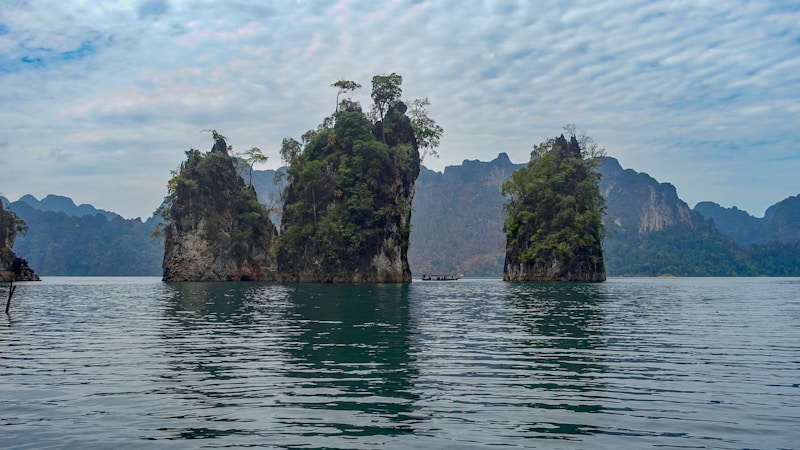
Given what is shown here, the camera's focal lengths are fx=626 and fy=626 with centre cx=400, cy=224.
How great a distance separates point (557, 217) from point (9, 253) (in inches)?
3946

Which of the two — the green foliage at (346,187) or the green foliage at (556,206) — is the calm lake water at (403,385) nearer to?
the green foliage at (346,187)

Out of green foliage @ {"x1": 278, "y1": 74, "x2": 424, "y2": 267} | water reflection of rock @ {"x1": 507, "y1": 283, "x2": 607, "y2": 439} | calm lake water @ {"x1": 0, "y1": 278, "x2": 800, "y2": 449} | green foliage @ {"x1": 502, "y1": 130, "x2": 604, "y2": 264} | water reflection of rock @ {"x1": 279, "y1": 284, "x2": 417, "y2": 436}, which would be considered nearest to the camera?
calm lake water @ {"x1": 0, "y1": 278, "x2": 800, "y2": 449}

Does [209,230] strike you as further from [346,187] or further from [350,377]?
[350,377]

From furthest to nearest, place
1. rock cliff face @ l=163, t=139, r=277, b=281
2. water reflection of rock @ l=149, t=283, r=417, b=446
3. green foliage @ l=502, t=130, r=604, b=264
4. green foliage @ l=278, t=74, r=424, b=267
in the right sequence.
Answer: rock cliff face @ l=163, t=139, r=277, b=281, green foliage @ l=502, t=130, r=604, b=264, green foliage @ l=278, t=74, r=424, b=267, water reflection of rock @ l=149, t=283, r=417, b=446

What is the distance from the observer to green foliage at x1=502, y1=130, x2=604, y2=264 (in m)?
118

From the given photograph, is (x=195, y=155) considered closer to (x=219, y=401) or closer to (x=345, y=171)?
(x=345, y=171)

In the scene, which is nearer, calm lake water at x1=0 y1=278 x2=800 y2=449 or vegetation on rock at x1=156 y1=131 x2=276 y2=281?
calm lake water at x1=0 y1=278 x2=800 y2=449

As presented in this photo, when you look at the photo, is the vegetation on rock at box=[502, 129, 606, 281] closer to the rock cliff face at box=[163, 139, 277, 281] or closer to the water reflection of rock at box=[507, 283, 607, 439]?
the rock cliff face at box=[163, 139, 277, 281]

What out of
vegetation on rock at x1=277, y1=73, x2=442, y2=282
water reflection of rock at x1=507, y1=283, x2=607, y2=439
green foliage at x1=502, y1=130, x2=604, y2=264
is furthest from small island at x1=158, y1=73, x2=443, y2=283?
water reflection of rock at x1=507, y1=283, x2=607, y2=439

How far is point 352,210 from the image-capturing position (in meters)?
108

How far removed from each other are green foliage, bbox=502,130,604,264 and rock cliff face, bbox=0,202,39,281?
92.6 meters

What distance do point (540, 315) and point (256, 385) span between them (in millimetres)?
23850

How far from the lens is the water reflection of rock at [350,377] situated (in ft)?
38.8

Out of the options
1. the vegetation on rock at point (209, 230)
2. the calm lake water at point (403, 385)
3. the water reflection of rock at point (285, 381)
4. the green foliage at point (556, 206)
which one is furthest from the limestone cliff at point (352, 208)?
the calm lake water at point (403, 385)
